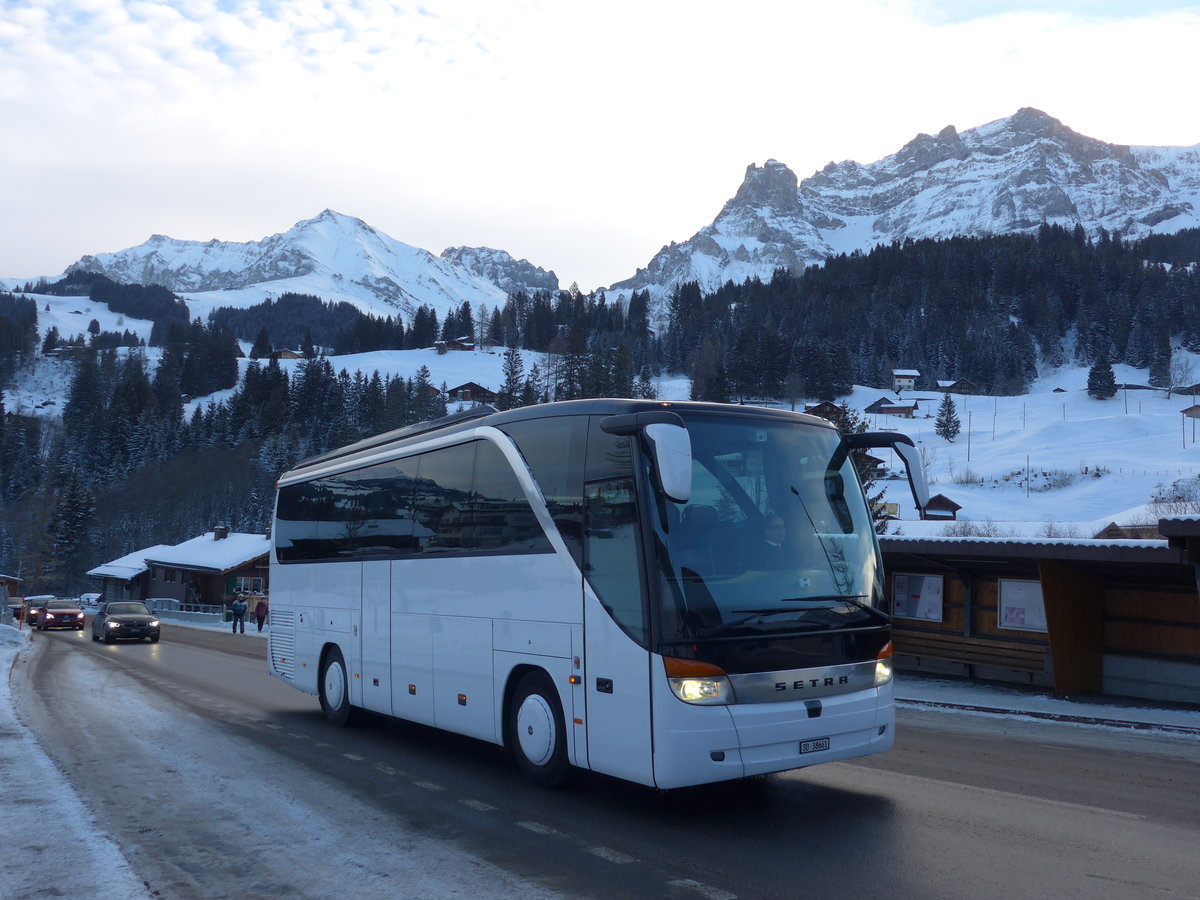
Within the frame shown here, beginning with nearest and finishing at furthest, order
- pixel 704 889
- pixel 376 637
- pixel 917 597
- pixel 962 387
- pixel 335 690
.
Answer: pixel 704 889 → pixel 376 637 → pixel 335 690 → pixel 917 597 → pixel 962 387

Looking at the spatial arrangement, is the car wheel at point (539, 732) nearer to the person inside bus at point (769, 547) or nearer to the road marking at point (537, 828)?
the road marking at point (537, 828)

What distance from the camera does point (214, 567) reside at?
6206 cm

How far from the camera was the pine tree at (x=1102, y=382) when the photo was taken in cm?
12412

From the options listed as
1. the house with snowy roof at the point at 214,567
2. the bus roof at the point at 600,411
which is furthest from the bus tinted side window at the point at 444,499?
the house with snowy roof at the point at 214,567

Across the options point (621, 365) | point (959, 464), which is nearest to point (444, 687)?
point (621, 365)

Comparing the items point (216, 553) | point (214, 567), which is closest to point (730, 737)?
point (214, 567)

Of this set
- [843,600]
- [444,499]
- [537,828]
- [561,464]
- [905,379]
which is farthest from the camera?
[905,379]

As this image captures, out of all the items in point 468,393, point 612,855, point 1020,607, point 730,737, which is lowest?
point 612,855

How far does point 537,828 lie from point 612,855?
89cm

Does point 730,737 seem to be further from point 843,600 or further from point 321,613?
point 321,613

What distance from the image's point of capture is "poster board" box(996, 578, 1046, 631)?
16859 mm

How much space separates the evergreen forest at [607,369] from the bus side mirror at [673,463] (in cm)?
8166

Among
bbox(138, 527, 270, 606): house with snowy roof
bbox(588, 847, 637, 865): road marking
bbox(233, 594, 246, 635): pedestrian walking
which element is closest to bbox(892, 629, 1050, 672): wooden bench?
bbox(588, 847, 637, 865): road marking

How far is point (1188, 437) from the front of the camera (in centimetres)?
9569
